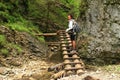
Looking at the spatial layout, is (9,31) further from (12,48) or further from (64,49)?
(64,49)

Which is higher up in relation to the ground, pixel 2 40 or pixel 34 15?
pixel 34 15

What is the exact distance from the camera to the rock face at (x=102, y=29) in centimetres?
1357

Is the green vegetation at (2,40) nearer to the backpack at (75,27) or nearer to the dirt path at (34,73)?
the dirt path at (34,73)

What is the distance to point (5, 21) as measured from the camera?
16984mm

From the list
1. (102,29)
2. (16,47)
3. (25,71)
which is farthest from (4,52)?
(102,29)

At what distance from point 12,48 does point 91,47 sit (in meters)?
4.58

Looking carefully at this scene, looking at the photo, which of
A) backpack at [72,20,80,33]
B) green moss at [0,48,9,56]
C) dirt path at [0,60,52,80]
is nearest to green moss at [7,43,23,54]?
green moss at [0,48,9,56]

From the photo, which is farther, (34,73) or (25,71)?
(25,71)

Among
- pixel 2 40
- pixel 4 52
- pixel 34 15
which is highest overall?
pixel 34 15

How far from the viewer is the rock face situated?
13570 millimetres

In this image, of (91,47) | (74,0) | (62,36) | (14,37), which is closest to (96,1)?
(91,47)

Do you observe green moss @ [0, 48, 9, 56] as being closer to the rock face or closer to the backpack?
the backpack

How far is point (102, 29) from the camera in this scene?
14.1 m

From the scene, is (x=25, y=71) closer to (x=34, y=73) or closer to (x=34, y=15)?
(x=34, y=73)
